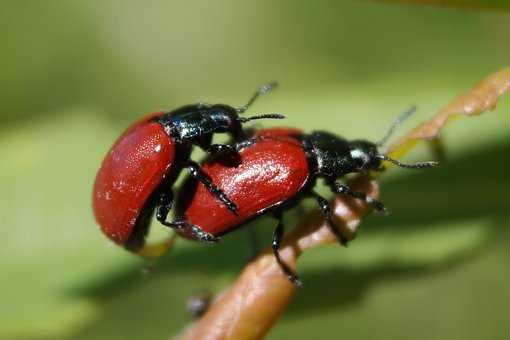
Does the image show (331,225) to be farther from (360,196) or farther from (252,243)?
(252,243)

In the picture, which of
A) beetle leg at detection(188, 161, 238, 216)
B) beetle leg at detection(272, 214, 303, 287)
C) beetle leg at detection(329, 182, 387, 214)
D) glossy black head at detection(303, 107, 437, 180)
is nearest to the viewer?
beetle leg at detection(272, 214, 303, 287)

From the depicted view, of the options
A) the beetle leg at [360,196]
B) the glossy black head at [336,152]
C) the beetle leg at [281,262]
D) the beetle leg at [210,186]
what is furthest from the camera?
the glossy black head at [336,152]

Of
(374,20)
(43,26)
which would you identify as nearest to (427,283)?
(374,20)

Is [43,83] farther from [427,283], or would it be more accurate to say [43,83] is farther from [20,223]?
[427,283]

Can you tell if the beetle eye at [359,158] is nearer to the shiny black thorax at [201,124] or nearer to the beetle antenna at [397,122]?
the beetle antenna at [397,122]

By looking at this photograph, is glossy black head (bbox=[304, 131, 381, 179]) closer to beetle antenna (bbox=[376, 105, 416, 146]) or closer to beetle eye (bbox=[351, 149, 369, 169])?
beetle eye (bbox=[351, 149, 369, 169])

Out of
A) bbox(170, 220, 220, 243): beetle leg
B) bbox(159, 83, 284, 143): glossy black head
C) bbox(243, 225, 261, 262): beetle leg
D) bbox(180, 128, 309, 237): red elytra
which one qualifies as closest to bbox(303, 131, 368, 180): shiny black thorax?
bbox(180, 128, 309, 237): red elytra

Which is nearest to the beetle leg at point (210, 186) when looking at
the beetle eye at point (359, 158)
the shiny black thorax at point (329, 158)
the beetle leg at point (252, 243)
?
the beetle leg at point (252, 243)

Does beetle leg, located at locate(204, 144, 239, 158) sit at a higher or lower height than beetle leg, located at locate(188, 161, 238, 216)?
higher
